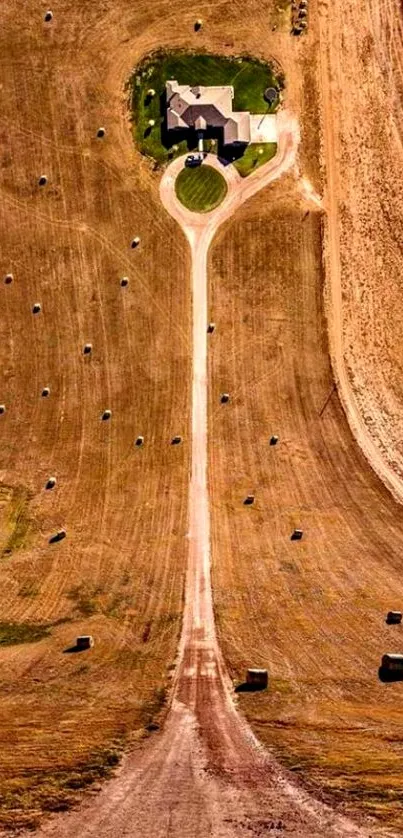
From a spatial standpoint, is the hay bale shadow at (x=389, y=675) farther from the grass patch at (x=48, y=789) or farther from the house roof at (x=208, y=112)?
the house roof at (x=208, y=112)

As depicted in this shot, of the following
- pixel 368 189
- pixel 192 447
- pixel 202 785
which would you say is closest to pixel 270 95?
pixel 368 189

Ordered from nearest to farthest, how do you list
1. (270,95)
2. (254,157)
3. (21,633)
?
(21,633) → (254,157) → (270,95)

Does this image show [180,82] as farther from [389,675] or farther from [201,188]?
[389,675]

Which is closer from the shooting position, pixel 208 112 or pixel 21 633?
pixel 21 633

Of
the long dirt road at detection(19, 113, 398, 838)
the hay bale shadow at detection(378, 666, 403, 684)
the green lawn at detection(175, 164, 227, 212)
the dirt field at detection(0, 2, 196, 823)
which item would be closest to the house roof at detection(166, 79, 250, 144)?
the green lawn at detection(175, 164, 227, 212)

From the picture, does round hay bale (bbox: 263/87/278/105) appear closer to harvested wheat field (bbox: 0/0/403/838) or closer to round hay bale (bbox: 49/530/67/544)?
harvested wheat field (bbox: 0/0/403/838)

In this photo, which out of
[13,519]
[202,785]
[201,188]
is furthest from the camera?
[201,188]
